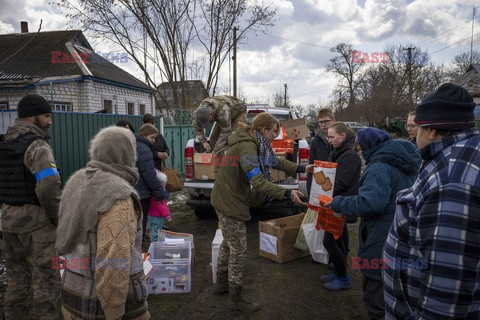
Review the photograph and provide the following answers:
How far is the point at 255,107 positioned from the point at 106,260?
6649 mm

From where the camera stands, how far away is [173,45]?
15.4 meters

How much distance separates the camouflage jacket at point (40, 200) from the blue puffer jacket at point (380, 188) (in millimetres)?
2350

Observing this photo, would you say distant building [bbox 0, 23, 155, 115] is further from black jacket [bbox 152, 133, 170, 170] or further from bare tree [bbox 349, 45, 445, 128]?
bare tree [bbox 349, 45, 445, 128]

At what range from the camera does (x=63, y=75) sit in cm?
1362

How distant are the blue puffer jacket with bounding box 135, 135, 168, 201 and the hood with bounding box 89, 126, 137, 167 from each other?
2249mm

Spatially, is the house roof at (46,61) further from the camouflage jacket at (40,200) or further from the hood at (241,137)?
the hood at (241,137)

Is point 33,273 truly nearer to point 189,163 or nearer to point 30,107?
point 30,107

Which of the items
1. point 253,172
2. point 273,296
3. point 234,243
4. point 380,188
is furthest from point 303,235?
point 380,188

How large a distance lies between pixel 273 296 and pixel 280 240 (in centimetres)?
90

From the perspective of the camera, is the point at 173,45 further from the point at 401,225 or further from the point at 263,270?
the point at 401,225

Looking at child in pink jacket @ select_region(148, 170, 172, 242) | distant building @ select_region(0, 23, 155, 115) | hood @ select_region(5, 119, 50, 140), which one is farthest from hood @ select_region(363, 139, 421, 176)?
distant building @ select_region(0, 23, 155, 115)

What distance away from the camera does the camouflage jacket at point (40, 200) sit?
277 cm

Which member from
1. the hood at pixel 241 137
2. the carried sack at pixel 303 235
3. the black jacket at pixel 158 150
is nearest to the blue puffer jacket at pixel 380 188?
the hood at pixel 241 137

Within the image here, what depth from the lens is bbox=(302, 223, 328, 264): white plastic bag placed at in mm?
4293
